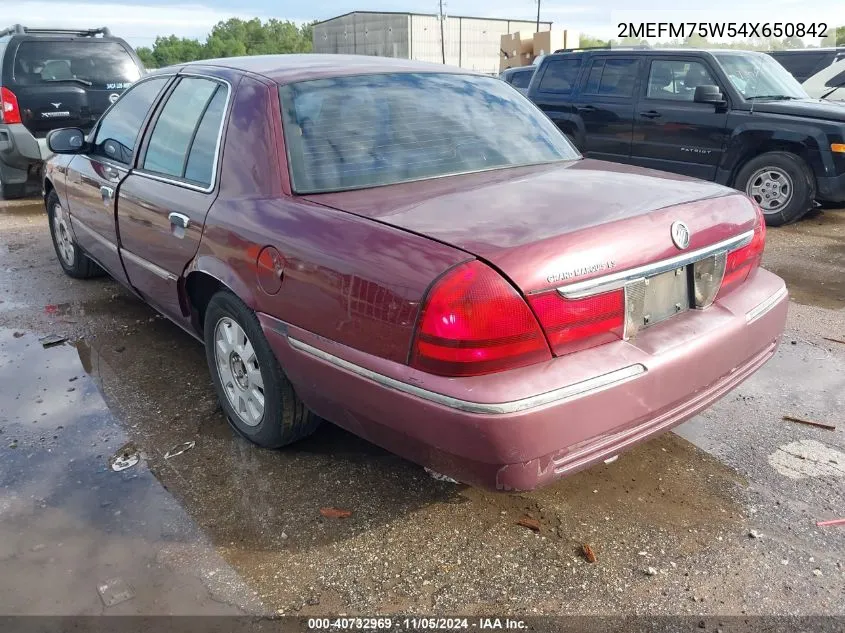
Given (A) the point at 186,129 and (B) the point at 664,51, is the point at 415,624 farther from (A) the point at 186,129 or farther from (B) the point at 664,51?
(B) the point at 664,51

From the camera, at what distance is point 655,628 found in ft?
7.22

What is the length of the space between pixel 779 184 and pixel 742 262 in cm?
549

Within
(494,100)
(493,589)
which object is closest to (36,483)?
(493,589)

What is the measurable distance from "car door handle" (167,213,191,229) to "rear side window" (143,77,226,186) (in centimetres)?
17

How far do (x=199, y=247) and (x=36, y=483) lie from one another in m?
1.17

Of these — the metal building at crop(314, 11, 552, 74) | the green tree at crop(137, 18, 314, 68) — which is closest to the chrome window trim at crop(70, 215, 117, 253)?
the metal building at crop(314, 11, 552, 74)

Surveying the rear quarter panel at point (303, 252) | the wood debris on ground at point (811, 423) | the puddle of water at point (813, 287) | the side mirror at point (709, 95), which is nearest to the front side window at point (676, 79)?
the side mirror at point (709, 95)

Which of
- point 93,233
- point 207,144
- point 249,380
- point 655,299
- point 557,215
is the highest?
point 207,144

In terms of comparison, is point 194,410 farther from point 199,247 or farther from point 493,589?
point 493,589

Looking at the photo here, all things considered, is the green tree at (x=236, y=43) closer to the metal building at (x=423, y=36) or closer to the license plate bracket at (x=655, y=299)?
the metal building at (x=423, y=36)

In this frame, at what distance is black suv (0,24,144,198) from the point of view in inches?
338

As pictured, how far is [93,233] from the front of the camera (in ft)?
15.0

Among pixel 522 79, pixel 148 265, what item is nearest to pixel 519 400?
pixel 148 265

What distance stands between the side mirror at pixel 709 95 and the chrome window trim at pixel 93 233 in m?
6.16
